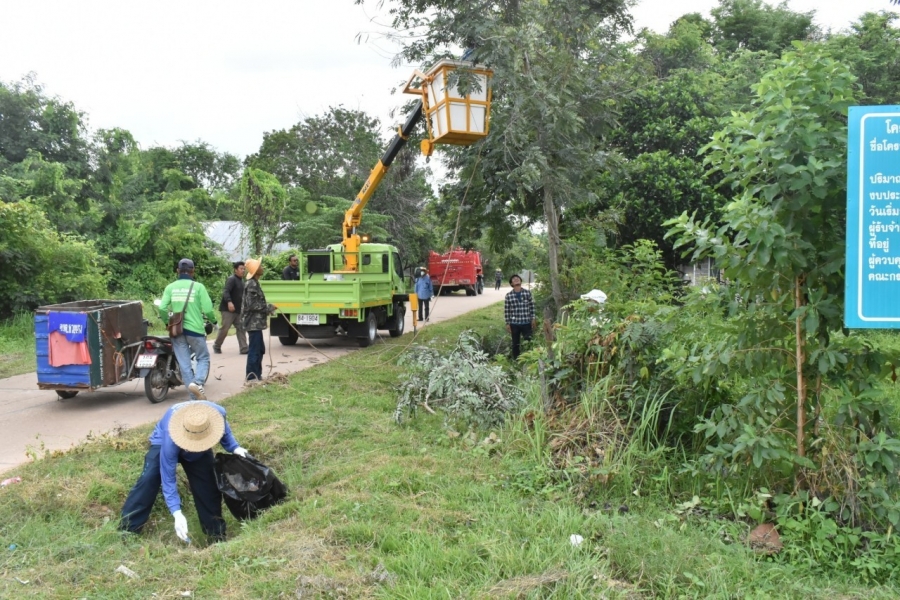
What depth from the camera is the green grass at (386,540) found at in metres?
3.57

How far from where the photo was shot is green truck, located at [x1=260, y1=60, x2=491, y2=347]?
7.29 m

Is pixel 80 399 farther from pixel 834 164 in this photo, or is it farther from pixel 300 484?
pixel 834 164

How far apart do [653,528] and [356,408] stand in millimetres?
4178

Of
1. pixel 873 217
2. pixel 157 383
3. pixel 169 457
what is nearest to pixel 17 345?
pixel 157 383

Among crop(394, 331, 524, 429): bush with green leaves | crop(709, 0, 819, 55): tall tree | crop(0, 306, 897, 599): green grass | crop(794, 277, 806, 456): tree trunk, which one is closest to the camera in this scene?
crop(0, 306, 897, 599): green grass

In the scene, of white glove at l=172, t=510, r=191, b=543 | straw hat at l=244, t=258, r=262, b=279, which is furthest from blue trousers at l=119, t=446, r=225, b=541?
straw hat at l=244, t=258, r=262, b=279

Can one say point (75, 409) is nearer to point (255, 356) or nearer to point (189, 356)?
point (189, 356)

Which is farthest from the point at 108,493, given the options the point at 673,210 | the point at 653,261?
the point at 673,210

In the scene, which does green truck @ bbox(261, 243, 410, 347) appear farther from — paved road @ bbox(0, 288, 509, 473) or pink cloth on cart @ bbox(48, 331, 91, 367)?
pink cloth on cart @ bbox(48, 331, 91, 367)

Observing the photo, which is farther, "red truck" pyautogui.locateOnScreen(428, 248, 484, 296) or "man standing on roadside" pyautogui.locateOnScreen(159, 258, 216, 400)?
"red truck" pyautogui.locateOnScreen(428, 248, 484, 296)

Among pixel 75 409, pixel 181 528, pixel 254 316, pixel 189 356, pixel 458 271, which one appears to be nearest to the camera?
pixel 181 528

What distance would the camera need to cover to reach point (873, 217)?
3.67 meters

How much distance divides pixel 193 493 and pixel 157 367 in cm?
385

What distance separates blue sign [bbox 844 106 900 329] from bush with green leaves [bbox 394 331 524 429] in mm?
3492
